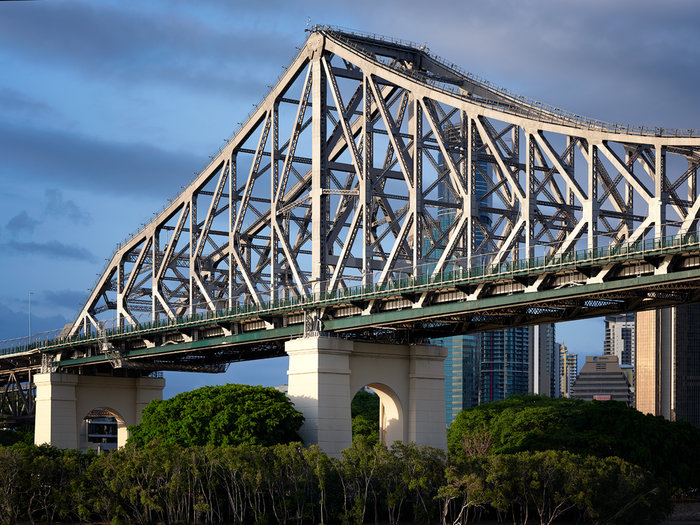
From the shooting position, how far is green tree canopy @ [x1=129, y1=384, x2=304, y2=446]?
82812 millimetres

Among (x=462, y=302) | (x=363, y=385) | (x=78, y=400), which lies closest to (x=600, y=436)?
(x=363, y=385)

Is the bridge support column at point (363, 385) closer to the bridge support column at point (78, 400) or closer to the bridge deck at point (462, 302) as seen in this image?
the bridge deck at point (462, 302)

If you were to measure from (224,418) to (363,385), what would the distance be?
35.9ft

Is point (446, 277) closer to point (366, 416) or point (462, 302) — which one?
point (462, 302)

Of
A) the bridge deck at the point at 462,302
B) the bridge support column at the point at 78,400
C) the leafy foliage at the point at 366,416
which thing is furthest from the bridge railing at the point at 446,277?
the leafy foliage at the point at 366,416

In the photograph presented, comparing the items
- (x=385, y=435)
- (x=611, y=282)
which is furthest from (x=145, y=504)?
(x=611, y=282)

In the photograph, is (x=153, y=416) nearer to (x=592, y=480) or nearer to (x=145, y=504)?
(x=145, y=504)

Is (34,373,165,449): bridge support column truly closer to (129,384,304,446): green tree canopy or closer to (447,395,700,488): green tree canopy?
(129,384,304,446): green tree canopy

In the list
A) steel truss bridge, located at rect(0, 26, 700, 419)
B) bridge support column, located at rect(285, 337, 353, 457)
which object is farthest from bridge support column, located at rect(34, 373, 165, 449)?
bridge support column, located at rect(285, 337, 353, 457)

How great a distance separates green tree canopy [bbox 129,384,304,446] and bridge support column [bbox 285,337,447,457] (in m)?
1.36

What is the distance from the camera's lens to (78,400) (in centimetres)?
12200

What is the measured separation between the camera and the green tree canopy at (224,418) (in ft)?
272

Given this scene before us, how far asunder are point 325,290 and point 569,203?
19261 mm

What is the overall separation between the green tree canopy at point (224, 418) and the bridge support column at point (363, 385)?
136cm
